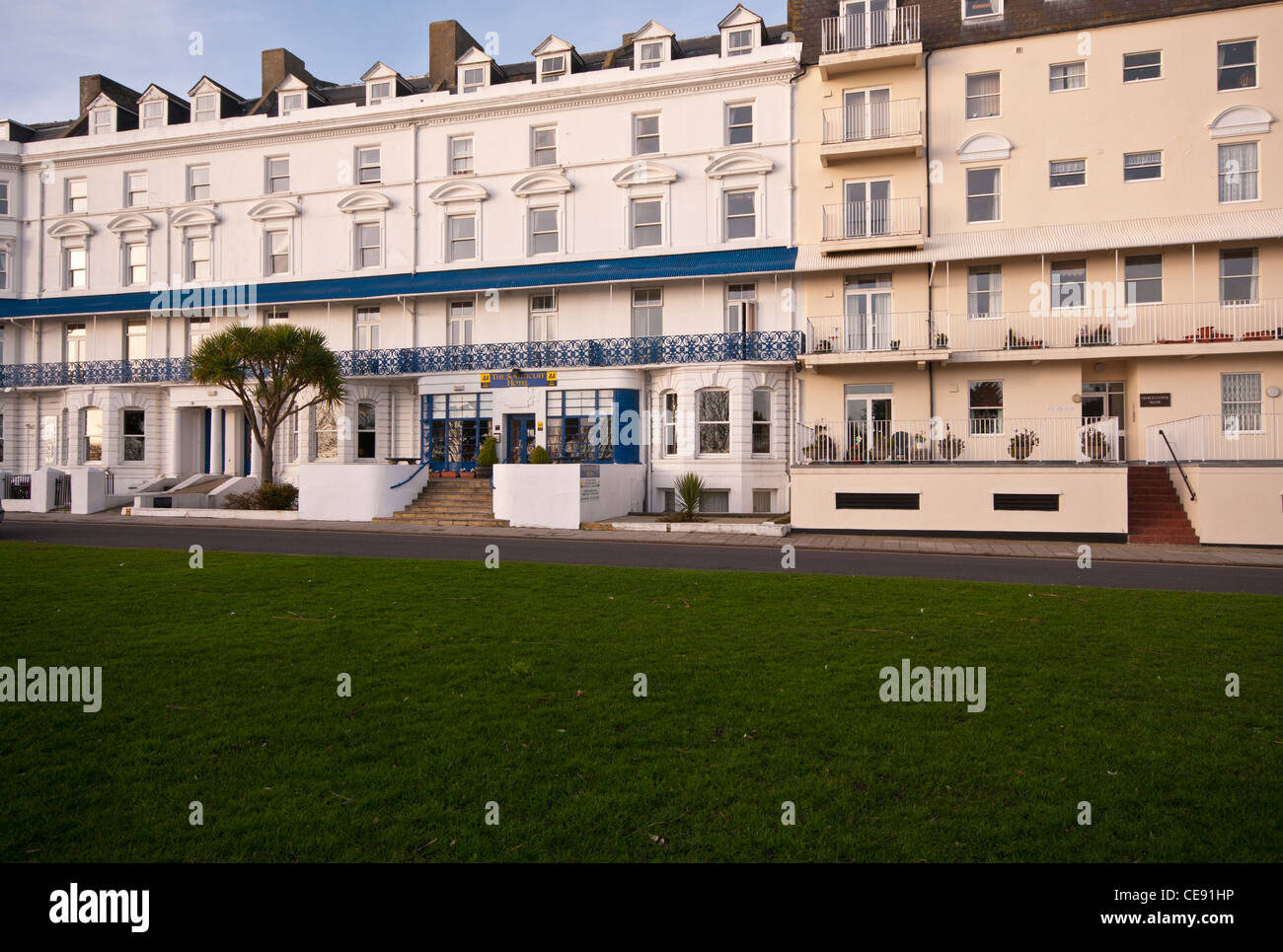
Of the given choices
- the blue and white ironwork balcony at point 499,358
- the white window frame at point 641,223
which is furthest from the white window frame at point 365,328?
the white window frame at point 641,223

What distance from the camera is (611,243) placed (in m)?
29.8

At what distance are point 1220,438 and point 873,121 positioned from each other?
14.0m

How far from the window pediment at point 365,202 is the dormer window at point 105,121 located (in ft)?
42.9

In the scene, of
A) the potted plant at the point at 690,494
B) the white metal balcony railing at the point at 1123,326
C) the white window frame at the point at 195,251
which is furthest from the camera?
the white window frame at the point at 195,251

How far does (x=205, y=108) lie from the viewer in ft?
117

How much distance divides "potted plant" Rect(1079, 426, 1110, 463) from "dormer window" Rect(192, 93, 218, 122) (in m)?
35.8

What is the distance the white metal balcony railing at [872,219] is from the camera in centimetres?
2634

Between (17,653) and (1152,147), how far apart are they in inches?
1160

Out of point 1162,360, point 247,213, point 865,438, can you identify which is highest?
point 247,213

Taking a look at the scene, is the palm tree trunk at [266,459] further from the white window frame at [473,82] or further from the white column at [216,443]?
the white window frame at [473,82]

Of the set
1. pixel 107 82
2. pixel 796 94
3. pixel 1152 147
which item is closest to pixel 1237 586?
pixel 1152 147

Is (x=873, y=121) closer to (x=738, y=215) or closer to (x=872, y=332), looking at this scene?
(x=738, y=215)

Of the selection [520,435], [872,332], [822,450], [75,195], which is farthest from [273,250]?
[822,450]

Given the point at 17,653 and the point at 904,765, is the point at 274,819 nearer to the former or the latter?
the point at 904,765
